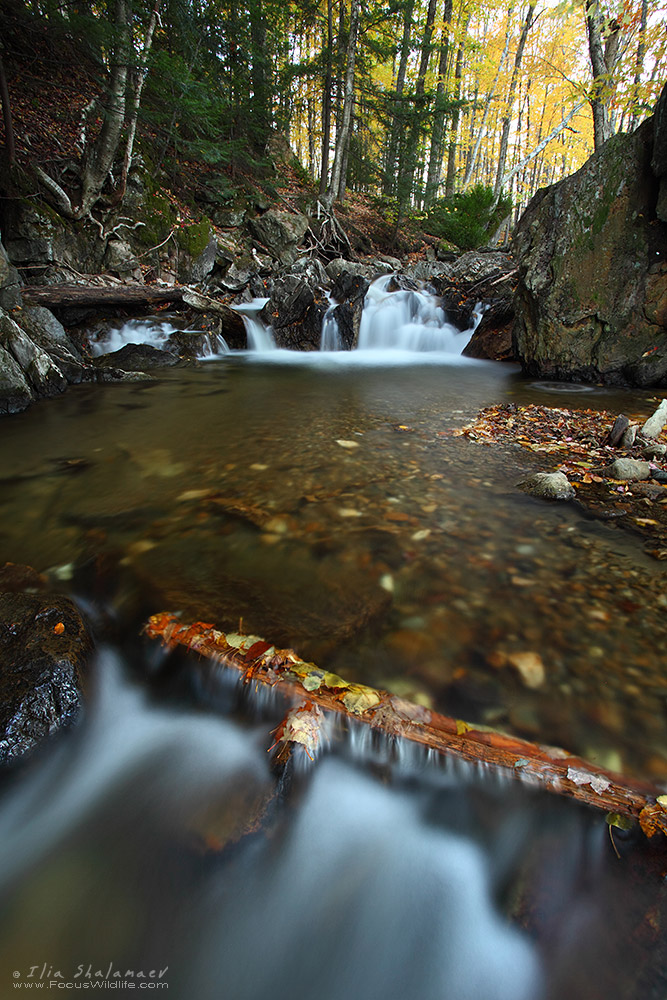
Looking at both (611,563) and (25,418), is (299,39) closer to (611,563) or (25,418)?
(25,418)

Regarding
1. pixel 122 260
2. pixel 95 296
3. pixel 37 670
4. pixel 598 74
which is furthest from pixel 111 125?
pixel 37 670

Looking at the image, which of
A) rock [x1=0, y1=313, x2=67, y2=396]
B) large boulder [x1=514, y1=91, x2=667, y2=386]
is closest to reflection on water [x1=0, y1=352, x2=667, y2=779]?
rock [x1=0, y1=313, x2=67, y2=396]

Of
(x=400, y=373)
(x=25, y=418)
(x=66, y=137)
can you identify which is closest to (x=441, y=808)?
(x=25, y=418)

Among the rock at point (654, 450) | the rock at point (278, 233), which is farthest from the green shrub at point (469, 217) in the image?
the rock at point (654, 450)

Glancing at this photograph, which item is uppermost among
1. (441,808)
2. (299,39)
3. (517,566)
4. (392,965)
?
(299,39)

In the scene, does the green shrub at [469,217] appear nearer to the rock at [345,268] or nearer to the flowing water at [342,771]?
the rock at [345,268]

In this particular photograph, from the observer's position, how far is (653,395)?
6.07 metres

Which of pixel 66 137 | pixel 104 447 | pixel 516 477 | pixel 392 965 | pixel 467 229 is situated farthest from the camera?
pixel 467 229

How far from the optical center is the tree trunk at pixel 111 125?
7.95 meters

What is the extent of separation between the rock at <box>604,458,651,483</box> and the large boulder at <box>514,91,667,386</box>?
3.99 meters

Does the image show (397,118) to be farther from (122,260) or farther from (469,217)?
(122,260)

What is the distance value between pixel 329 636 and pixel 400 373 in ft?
23.0

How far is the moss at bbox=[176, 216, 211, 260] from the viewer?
1178 cm

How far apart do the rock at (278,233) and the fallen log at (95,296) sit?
6311mm
